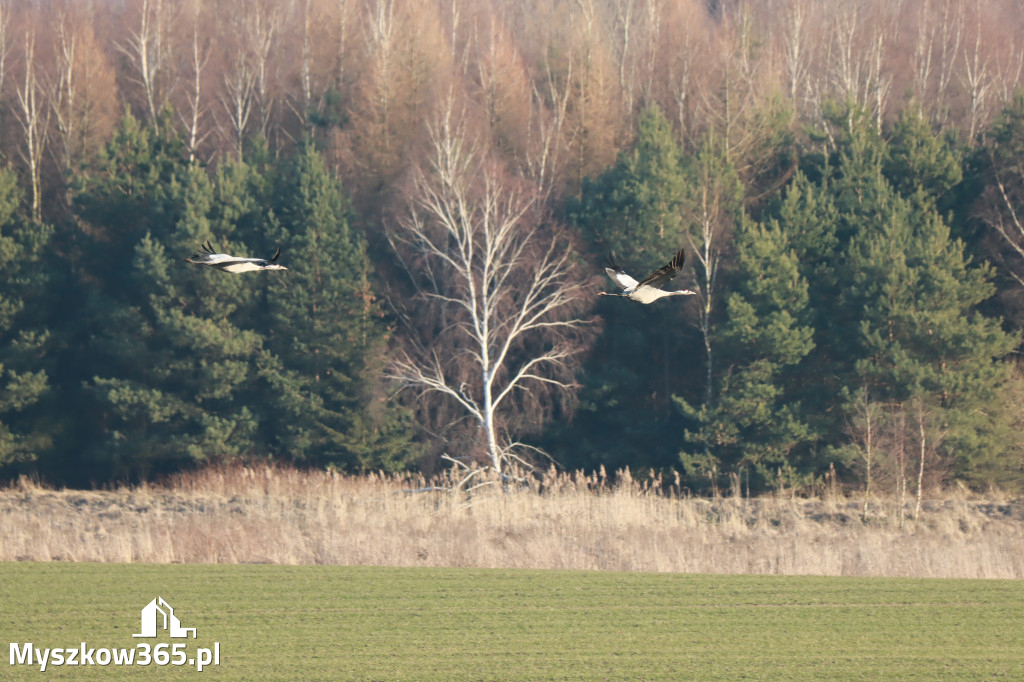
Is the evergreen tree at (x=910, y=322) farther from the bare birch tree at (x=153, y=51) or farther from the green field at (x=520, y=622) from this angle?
the bare birch tree at (x=153, y=51)

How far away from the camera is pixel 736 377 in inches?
1188

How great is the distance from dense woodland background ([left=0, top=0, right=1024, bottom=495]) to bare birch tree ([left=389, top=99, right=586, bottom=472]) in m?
0.13

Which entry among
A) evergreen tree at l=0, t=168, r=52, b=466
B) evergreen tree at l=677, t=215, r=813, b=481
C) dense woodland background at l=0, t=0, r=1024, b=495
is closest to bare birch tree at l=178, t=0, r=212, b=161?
dense woodland background at l=0, t=0, r=1024, b=495

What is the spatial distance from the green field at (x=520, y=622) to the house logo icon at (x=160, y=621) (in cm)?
12

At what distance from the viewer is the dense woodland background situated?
2897 centimetres

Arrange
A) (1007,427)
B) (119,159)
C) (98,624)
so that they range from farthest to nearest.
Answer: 1. (119,159)
2. (1007,427)
3. (98,624)

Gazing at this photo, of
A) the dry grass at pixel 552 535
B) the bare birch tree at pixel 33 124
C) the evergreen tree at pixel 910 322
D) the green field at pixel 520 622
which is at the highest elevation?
the bare birch tree at pixel 33 124

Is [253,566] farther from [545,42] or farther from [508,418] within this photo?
[545,42]

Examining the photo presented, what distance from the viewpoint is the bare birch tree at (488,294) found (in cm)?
3083

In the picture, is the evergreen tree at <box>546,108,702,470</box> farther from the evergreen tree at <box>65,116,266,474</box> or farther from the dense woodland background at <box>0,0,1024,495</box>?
the evergreen tree at <box>65,116,266,474</box>

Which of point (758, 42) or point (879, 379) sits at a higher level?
point (758, 42)

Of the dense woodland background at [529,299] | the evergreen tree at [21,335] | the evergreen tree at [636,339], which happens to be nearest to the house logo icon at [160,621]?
the dense woodland background at [529,299]

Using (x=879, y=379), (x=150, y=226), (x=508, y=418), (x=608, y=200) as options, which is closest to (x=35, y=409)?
(x=150, y=226)

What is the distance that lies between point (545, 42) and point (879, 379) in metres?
24.5
